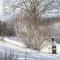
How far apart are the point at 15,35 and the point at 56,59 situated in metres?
7.19

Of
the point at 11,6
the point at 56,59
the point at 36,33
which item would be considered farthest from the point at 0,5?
the point at 56,59

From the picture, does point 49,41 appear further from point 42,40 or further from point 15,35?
point 15,35

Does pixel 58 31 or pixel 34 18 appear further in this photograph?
pixel 58 31

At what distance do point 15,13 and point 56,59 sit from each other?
8.72 metres

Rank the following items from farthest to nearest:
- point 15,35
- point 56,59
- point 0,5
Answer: point 0,5 < point 15,35 < point 56,59

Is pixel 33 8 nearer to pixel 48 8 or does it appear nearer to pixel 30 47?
pixel 48 8

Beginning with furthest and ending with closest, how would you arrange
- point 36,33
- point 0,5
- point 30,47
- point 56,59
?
point 0,5, point 36,33, point 30,47, point 56,59

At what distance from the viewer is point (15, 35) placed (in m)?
15.3

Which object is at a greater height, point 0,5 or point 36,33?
point 0,5

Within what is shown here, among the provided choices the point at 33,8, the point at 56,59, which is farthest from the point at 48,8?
the point at 56,59

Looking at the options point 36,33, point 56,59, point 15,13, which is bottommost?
point 56,59

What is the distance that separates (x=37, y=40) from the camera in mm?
11617

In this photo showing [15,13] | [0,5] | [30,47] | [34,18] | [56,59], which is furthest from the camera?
[0,5]

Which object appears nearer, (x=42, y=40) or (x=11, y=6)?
(x=42, y=40)
